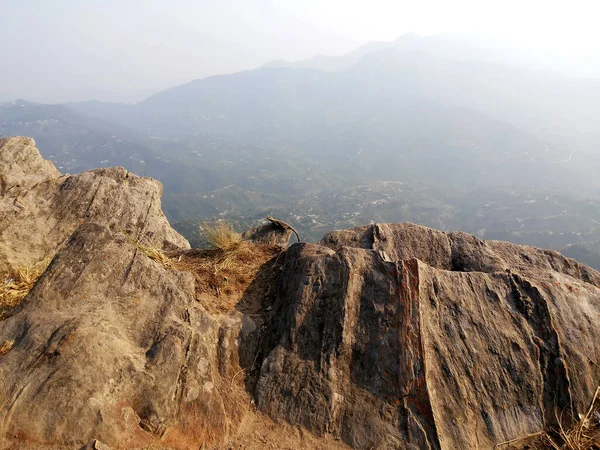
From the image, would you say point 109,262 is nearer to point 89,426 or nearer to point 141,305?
point 141,305

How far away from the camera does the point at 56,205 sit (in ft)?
46.5

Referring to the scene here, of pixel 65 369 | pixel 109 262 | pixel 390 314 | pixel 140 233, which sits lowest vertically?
pixel 140 233

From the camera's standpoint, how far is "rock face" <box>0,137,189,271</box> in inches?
495

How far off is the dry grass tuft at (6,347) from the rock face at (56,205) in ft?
19.3

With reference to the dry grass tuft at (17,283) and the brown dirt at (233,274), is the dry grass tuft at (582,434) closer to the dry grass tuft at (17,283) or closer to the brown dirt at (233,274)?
the brown dirt at (233,274)

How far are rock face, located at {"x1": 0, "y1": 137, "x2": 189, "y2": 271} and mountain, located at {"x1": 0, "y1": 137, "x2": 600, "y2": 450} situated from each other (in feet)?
9.15

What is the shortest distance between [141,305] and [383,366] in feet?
18.4

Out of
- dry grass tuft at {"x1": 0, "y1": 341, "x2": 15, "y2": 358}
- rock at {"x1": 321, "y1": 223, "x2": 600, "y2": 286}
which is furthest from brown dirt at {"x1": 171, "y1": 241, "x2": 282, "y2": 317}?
dry grass tuft at {"x1": 0, "y1": 341, "x2": 15, "y2": 358}

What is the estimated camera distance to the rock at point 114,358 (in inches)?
217

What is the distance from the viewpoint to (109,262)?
8289 millimetres

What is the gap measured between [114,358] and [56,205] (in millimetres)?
10924

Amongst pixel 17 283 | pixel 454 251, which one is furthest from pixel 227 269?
pixel 454 251

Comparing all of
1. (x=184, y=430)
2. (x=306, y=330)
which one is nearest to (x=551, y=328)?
(x=306, y=330)

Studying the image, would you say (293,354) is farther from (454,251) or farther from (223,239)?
(454,251)
